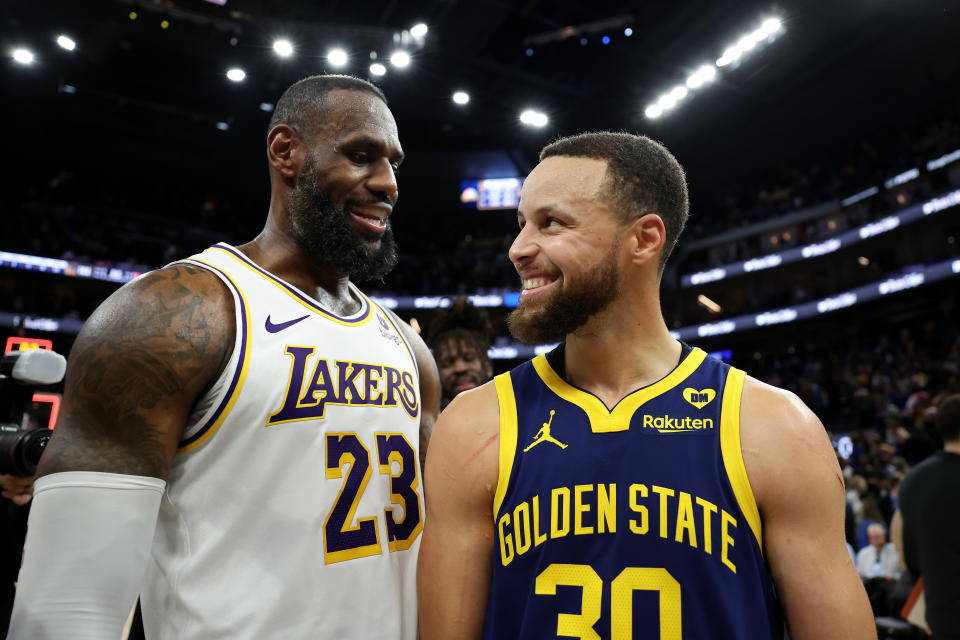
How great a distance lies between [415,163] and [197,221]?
305 inches

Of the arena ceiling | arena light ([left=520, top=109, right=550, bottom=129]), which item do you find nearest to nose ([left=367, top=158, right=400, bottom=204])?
the arena ceiling

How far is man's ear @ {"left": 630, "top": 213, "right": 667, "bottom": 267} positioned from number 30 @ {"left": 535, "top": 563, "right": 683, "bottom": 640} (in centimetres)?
75

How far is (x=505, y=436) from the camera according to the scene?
66.2 inches

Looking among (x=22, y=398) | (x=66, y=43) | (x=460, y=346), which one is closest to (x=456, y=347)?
(x=460, y=346)

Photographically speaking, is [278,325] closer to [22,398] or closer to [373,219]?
[373,219]

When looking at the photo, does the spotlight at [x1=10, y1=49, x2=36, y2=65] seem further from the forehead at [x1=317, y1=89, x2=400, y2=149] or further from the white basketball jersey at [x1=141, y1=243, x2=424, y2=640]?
the white basketball jersey at [x1=141, y1=243, x2=424, y2=640]

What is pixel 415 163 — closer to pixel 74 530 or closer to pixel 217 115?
pixel 217 115

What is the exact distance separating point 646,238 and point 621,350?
30 centimetres

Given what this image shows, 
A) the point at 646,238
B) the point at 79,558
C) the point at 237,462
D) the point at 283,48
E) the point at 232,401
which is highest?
the point at 283,48

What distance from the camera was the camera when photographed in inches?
76.5

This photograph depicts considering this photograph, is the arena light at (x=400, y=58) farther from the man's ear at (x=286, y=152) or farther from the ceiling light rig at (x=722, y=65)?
the man's ear at (x=286, y=152)

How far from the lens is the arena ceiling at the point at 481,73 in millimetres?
17708

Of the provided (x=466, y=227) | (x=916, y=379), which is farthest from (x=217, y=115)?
(x=916, y=379)

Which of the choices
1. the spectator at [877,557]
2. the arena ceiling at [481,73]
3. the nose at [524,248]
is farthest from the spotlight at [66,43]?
the nose at [524,248]
